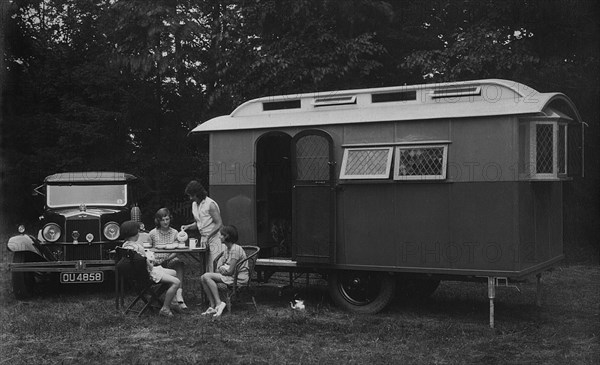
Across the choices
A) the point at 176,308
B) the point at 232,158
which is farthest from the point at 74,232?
the point at 232,158

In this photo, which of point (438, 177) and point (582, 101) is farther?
point (582, 101)

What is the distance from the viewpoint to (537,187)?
29.1 ft

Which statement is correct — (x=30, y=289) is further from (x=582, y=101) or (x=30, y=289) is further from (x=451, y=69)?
(x=582, y=101)

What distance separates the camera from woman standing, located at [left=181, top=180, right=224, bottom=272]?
9812 millimetres

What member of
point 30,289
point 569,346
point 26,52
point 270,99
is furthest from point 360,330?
point 26,52

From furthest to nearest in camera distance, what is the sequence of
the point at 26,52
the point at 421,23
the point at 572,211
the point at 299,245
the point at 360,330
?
the point at 26,52 < the point at 421,23 < the point at 572,211 < the point at 299,245 < the point at 360,330

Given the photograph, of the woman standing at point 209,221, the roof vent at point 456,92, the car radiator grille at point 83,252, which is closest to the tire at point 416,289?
the woman standing at point 209,221

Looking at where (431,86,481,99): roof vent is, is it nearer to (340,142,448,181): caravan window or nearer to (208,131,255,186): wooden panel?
(340,142,448,181): caravan window

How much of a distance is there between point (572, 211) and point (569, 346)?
850 cm

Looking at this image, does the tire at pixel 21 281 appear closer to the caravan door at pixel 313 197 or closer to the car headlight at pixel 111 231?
Answer: the car headlight at pixel 111 231

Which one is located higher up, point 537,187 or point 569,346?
point 537,187

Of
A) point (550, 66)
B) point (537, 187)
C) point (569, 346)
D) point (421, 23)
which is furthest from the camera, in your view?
point (421, 23)

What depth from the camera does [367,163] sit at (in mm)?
9133

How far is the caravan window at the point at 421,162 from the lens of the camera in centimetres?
866
